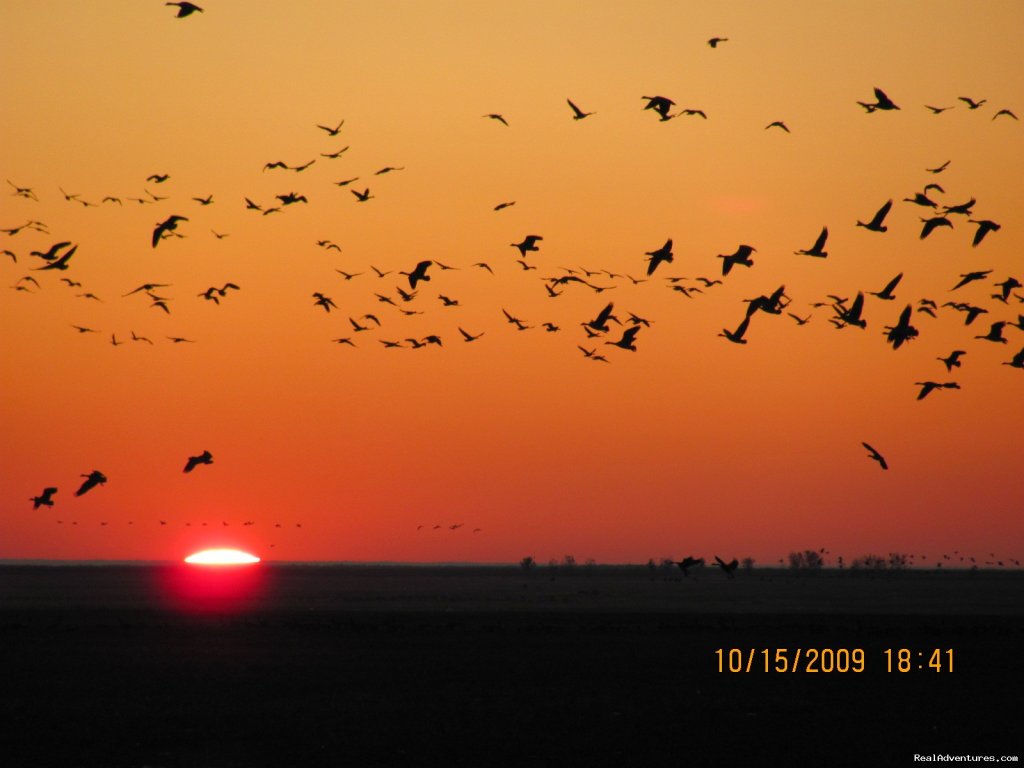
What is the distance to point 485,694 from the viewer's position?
163 feet

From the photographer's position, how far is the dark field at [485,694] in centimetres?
3788

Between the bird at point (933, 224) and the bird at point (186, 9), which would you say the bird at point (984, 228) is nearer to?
the bird at point (933, 224)

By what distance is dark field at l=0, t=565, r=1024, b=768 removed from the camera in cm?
3788

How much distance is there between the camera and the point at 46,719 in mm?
43062

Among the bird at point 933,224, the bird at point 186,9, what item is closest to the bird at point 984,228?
the bird at point 933,224

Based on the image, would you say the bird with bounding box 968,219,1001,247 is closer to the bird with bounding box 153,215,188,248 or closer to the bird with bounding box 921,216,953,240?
the bird with bounding box 921,216,953,240

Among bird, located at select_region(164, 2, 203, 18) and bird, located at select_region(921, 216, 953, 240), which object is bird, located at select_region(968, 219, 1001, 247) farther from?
bird, located at select_region(164, 2, 203, 18)

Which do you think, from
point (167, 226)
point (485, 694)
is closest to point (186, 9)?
point (167, 226)

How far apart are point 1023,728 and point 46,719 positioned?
2693 centimetres

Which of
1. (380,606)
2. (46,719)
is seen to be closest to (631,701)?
(46,719)

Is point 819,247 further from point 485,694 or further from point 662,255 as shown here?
point 485,694

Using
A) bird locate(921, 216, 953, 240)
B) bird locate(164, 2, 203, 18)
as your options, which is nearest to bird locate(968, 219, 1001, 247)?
bird locate(921, 216, 953, 240)

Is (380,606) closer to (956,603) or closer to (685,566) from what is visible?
(956,603)

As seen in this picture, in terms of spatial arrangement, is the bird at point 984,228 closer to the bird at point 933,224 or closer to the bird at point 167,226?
the bird at point 933,224
